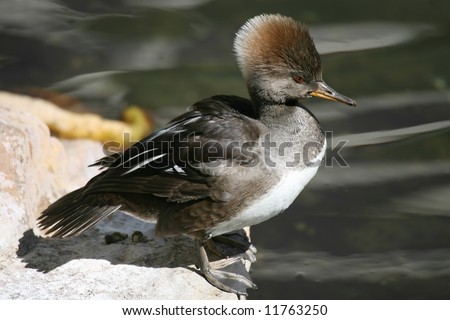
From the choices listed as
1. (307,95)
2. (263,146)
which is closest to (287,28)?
(307,95)

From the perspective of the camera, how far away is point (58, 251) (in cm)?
436

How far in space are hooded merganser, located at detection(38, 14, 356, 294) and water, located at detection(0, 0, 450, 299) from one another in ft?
3.73

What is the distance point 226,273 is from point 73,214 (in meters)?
0.95

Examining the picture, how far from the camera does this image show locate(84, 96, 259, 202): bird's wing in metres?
3.94

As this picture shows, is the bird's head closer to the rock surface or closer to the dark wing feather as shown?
the dark wing feather

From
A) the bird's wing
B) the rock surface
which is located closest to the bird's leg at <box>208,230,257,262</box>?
the rock surface

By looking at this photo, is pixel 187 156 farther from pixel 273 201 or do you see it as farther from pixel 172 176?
pixel 273 201

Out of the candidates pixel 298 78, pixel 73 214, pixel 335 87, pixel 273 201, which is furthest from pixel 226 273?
pixel 335 87

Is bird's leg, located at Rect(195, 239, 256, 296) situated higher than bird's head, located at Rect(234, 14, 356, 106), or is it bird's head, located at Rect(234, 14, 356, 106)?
bird's head, located at Rect(234, 14, 356, 106)

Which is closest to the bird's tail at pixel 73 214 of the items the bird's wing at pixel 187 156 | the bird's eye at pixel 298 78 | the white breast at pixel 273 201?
the bird's wing at pixel 187 156

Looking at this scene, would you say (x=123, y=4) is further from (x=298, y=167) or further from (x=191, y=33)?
(x=298, y=167)

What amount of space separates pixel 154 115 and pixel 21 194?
6.96 ft

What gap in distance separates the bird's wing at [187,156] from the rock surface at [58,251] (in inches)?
17.2

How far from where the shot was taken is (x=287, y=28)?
401 centimetres
